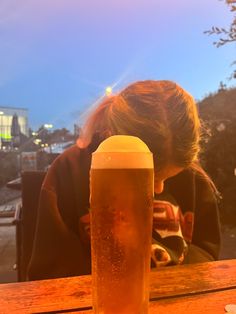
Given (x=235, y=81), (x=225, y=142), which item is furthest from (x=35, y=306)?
(x=235, y=81)

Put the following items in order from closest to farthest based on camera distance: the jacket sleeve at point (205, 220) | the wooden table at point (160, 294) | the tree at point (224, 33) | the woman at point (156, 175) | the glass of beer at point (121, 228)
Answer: the glass of beer at point (121, 228)
the wooden table at point (160, 294)
the woman at point (156, 175)
the jacket sleeve at point (205, 220)
the tree at point (224, 33)

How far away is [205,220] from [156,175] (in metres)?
0.38

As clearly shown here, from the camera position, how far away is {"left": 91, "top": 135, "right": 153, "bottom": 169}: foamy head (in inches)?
29.2

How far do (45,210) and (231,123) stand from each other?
5.69 meters

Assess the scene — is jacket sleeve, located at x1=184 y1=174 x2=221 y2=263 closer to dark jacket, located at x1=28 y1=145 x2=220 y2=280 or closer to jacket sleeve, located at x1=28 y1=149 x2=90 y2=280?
dark jacket, located at x1=28 y1=145 x2=220 y2=280

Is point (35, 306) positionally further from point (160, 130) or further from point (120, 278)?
point (160, 130)

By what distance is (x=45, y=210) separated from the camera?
63.3 inches

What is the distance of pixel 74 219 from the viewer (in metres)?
1.67

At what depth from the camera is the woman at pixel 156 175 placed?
1.59 m

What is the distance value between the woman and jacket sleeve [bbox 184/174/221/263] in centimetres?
6

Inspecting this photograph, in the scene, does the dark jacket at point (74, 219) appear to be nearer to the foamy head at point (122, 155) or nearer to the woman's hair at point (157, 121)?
the woman's hair at point (157, 121)

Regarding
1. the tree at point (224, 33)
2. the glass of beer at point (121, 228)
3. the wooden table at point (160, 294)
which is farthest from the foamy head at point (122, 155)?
the tree at point (224, 33)

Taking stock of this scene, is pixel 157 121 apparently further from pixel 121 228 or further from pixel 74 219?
pixel 121 228

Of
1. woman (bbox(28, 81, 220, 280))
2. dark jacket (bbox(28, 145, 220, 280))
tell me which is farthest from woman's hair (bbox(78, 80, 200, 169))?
dark jacket (bbox(28, 145, 220, 280))
